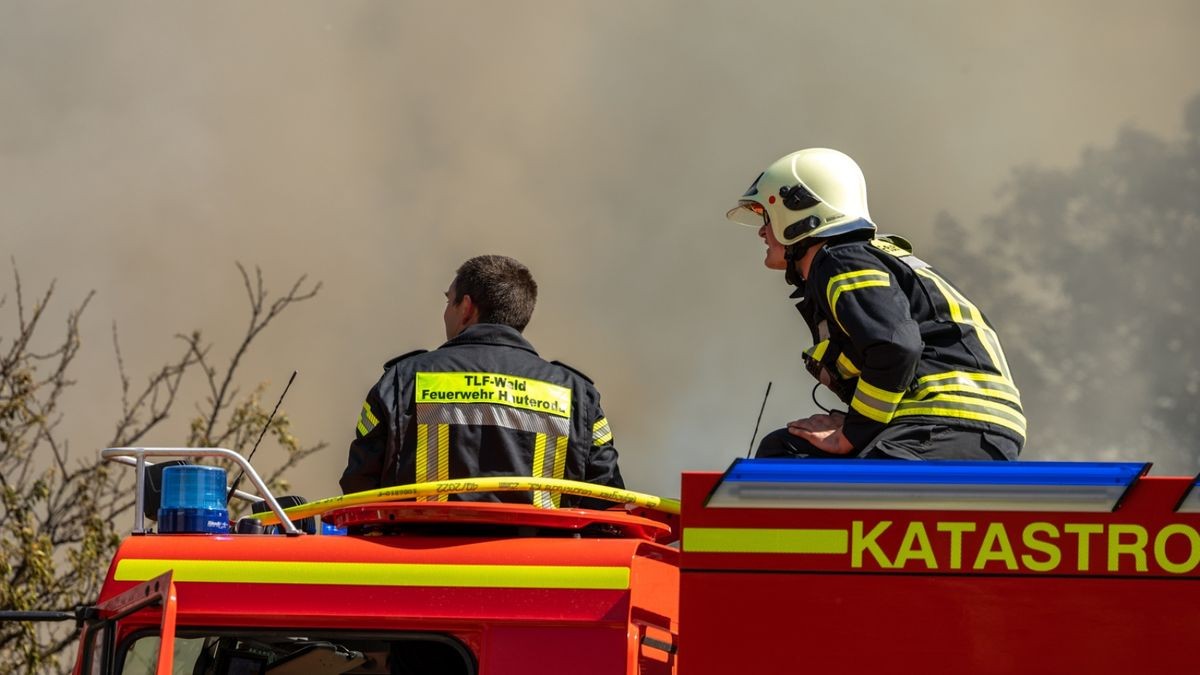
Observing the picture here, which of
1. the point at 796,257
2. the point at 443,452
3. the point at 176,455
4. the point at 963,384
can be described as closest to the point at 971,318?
the point at 963,384

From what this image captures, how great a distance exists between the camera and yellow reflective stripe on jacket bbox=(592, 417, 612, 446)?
5727mm

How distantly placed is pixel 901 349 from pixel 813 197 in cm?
85

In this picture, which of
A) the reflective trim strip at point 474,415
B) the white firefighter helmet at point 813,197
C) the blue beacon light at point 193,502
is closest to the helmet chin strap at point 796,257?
the white firefighter helmet at point 813,197

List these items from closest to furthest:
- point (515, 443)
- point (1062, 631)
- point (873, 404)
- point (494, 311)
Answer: point (1062, 631)
point (873, 404)
point (515, 443)
point (494, 311)

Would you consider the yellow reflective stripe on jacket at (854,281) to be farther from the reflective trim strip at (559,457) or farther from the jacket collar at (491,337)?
the jacket collar at (491,337)

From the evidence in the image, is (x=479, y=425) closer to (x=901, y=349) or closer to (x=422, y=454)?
(x=422, y=454)

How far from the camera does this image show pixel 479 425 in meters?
5.48

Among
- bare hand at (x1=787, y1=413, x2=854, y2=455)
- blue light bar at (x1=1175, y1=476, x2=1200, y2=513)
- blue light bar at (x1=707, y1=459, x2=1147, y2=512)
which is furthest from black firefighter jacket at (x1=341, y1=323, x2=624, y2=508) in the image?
blue light bar at (x1=1175, y1=476, x2=1200, y2=513)

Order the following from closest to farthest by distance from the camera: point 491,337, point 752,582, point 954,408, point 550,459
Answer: point 752,582 → point 954,408 → point 550,459 → point 491,337

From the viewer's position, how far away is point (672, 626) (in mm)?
4715

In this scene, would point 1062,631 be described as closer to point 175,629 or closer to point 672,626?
point 672,626

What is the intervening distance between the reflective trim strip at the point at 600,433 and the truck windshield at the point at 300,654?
3.06ft

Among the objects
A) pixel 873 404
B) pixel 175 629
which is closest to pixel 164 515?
pixel 175 629

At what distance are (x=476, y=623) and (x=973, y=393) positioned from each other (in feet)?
5.17
